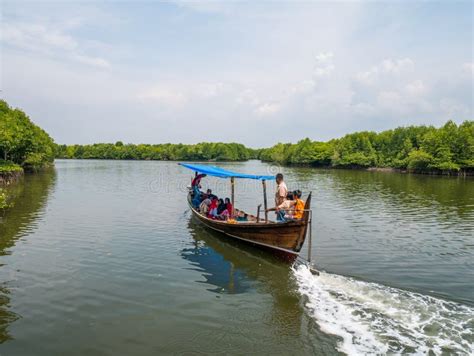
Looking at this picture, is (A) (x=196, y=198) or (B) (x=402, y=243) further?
(A) (x=196, y=198)

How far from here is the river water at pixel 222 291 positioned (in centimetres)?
760

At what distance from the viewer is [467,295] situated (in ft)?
33.6

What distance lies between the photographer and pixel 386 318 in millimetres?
8617

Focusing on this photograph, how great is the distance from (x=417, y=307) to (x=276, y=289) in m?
3.83

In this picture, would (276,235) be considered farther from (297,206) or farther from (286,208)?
(297,206)

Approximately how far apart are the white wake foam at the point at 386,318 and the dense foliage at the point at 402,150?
6960 cm

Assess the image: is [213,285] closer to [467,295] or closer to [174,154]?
[467,295]

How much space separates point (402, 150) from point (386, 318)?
294 ft

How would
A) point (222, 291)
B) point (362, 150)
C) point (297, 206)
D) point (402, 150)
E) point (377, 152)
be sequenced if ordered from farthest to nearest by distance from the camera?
point (362, 150), point (377, 152), point (402, 150), point (297, 206), point (222, 291)

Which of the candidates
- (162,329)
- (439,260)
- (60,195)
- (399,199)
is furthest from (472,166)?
(162,329)

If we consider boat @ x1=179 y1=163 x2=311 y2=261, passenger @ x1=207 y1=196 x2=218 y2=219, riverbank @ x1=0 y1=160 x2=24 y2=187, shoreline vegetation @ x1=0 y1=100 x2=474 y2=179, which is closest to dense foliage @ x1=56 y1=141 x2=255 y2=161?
shoreline vegetation @ x1=0 y1=100 x2=474 y2=179

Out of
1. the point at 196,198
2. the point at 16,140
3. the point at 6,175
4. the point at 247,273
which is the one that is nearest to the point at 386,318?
the point at 247,273

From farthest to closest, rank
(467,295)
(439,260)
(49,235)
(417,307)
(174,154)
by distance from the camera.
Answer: (174,154)
(49,235)
(439,260)
(467,295)
(417,307)

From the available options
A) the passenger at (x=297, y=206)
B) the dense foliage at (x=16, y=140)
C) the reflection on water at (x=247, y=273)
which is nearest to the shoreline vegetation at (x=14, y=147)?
the dense foliage at (x=16, y=140)
